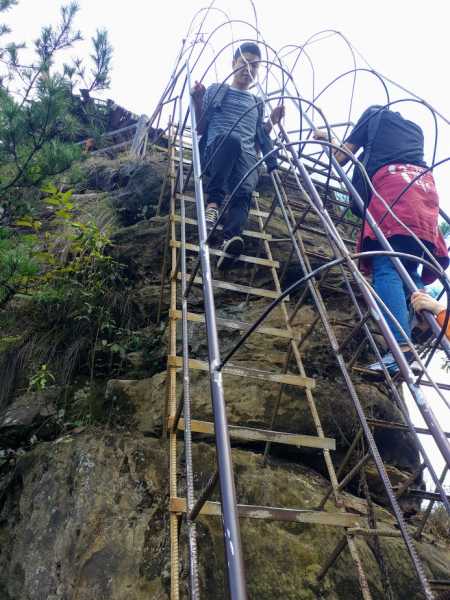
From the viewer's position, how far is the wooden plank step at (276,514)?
5.09ft

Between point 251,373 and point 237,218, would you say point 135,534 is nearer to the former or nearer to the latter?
point 251,373

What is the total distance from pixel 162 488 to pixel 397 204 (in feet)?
6.89

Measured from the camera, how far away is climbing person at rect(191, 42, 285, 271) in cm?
328

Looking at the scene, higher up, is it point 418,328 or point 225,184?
point 225,184

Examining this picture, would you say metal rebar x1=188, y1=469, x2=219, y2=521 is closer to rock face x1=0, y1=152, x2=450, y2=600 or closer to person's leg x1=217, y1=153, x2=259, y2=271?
rock face x1=0, y1=152, x2=450, y2=600

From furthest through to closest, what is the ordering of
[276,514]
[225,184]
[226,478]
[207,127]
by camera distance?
[207,127] < [225,184] < [276,514] < [226,478]

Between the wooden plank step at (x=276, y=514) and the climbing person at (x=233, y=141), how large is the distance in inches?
70.1

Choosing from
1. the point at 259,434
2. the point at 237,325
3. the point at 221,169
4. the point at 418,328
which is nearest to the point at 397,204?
the point at 418,328

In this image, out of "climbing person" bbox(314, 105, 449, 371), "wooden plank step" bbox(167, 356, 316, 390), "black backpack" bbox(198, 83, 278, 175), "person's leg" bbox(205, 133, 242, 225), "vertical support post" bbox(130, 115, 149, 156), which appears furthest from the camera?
"vertical support post" bbox(130, 115, 149, 156)

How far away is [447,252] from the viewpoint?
2.71 m

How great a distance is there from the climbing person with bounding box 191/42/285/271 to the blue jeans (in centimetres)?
96

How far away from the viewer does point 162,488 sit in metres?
2.34

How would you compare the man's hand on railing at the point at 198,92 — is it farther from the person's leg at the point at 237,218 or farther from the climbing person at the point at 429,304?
the climbing person at the point at 429,304

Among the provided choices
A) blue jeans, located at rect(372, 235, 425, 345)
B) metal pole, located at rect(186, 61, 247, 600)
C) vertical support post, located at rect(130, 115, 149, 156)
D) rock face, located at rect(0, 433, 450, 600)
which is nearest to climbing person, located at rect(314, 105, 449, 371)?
blue jeans, located at rect(372, 235, 425, 345)
